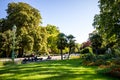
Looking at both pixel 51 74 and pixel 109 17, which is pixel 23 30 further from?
pixel 51 74

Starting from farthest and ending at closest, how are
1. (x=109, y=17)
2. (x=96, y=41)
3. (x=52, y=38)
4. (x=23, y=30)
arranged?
(x=52, y=38)
(x=23, y=30)
(x=96, y=41)
(x=109, y=17)

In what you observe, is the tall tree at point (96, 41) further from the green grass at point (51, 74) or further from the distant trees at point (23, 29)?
the green grass at point (51, 74)

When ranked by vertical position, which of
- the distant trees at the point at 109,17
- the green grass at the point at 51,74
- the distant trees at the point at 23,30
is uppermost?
the distant trees at the point at 23,30

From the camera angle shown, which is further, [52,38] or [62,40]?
[52,38]

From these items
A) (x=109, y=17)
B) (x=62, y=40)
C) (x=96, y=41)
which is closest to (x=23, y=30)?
(x=62, y=40)

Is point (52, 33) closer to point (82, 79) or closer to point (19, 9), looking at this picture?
point (19, 9)

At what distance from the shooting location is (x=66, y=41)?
198 feet

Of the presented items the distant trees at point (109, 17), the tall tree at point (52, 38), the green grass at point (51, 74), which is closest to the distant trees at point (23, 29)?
the tall tree at point (52, 38)

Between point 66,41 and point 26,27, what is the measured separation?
697 inches

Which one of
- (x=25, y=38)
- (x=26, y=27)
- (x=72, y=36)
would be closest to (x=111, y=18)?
(x=72, y=36)

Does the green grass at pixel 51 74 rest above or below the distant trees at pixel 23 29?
below

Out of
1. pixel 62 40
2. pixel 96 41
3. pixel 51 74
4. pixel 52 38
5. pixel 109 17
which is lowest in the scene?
pixel 51 74

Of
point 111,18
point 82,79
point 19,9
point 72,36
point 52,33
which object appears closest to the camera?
point 82,79

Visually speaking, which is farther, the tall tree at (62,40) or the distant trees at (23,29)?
the distant trees at (23,29)
